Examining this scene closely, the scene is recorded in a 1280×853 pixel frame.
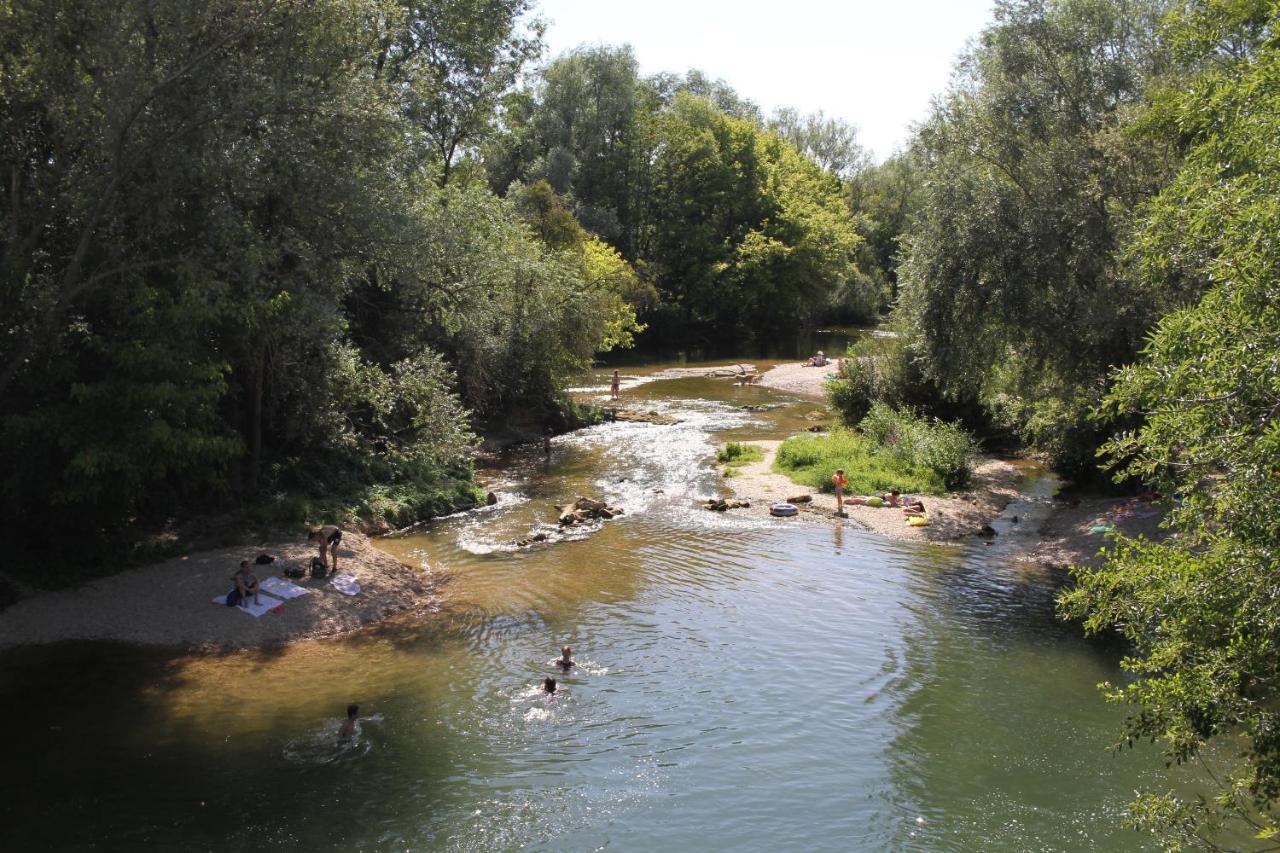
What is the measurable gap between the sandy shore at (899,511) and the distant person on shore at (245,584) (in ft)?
47.5

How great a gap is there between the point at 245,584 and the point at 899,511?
1824cm

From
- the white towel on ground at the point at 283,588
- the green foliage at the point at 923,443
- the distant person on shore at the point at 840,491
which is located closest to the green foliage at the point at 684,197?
the green foliage at the point at 923,443

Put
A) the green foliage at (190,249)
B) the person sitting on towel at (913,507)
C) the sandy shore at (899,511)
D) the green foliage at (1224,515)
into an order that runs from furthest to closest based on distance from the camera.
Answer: the person sitting on towel at (913,507), the sandy shore at (899,511), the green foliage at (190,249), the green foliage at (1224,515)

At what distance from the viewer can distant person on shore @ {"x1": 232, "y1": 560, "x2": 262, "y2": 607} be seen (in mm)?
19016

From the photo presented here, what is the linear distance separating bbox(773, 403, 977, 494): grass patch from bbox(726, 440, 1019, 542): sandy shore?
2.26 ft

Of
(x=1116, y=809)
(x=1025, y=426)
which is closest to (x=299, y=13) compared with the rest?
(x=1116, y=809)

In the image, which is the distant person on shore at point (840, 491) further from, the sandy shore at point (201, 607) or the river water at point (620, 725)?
the sandy shore at point (201, 607)

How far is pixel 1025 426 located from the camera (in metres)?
33.0

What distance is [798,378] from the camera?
5625 centimetres

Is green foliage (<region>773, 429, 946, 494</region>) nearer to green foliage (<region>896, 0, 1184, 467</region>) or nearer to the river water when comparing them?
green foliage (<region>896, 0, 1184, 467</region>)

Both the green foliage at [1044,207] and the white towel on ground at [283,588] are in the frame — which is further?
the green foliage at [1044,207]

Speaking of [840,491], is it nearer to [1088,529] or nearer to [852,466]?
[852,466]

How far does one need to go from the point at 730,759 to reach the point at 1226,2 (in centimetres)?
1347

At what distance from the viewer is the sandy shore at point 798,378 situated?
2088 inches
